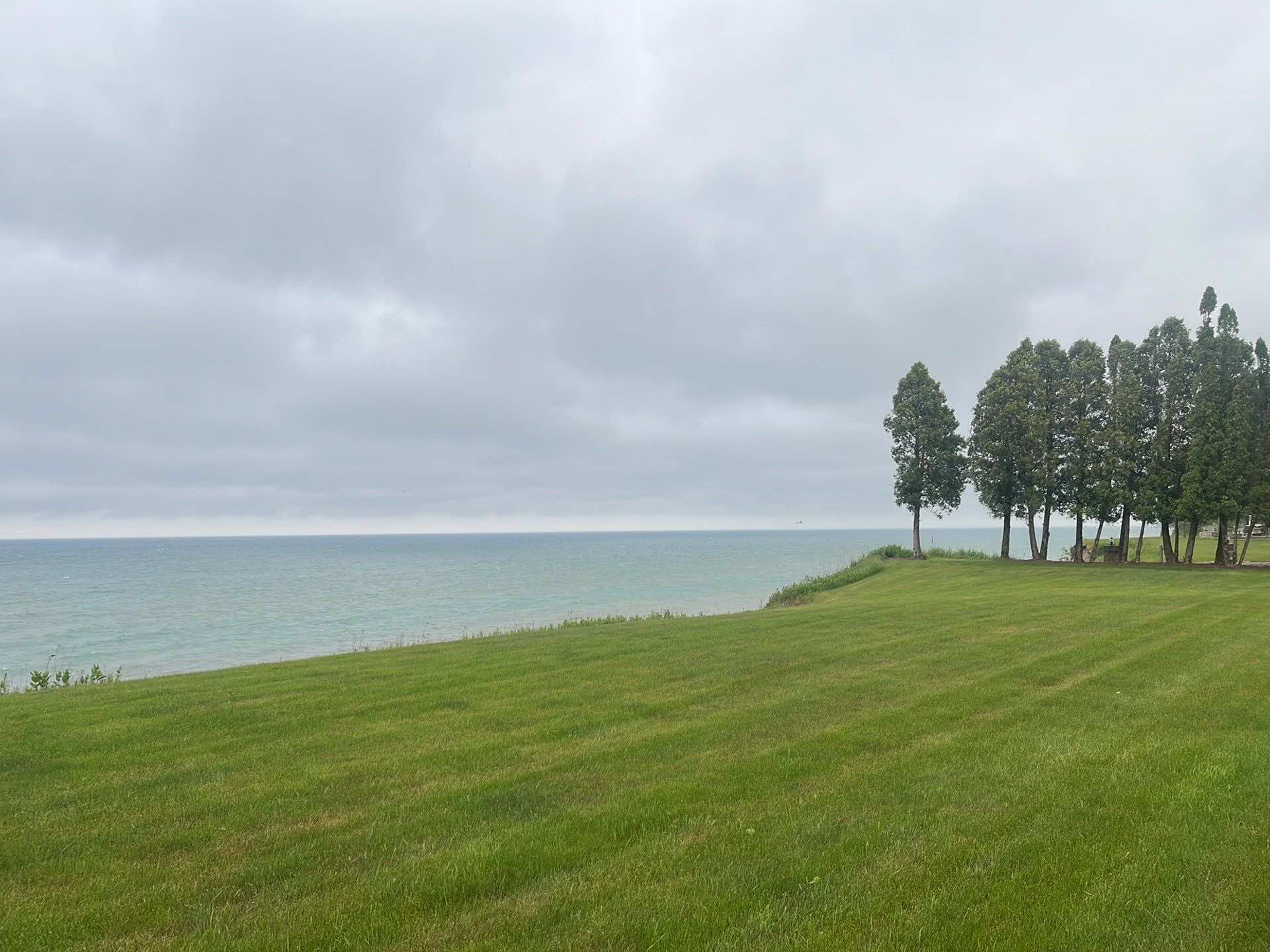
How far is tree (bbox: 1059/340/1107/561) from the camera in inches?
1612

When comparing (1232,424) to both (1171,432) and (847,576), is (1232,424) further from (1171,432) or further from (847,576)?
(847,576)

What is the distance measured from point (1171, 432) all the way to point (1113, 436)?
8.70 ft

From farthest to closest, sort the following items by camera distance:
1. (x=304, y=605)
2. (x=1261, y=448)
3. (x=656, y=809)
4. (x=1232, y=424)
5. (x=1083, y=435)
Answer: (x=304, y=605), (x=1083, y=435), (x=1261, y=448), (x=1232, y=424), (x=656, y=809)

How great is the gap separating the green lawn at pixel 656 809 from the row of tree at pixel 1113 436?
2924 cm

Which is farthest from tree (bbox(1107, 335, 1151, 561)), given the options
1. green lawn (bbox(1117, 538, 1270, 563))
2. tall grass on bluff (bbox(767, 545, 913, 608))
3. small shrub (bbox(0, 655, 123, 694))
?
small shrub (bbox(0, 655, 123, 694))

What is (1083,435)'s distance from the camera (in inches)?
1628

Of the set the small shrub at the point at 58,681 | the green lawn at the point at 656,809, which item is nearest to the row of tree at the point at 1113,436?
the green lawn at the point at 656,809

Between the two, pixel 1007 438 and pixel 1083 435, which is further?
pixel 1007 438

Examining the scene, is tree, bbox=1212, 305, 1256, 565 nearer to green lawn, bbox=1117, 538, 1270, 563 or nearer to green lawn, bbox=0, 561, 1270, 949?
green lawn, bbox=1117, 538, 1270, 563

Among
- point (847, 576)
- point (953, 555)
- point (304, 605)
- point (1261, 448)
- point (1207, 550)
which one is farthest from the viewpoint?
point (1207, 550)

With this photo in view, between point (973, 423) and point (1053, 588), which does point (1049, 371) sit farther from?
point (1053, 588)

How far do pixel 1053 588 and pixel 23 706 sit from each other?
33.3m

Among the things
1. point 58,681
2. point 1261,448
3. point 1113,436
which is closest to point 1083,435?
point 1113,436

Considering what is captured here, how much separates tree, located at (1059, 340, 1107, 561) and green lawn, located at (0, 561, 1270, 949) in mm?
31247
